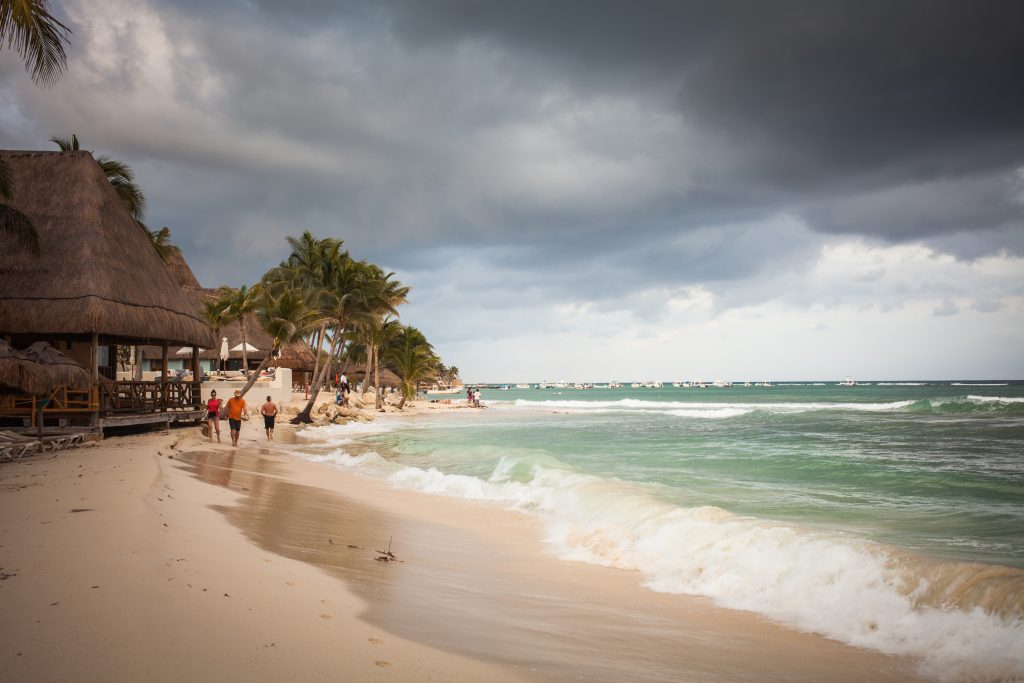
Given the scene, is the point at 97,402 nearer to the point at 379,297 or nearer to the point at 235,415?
the point at 235,415

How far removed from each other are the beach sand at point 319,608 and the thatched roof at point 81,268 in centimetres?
920

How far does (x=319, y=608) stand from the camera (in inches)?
153

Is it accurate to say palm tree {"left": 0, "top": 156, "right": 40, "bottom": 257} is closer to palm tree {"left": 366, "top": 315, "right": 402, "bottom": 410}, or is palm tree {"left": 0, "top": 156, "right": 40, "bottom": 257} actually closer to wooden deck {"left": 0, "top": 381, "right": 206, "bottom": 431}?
wooden deck {"left": 0, "top": 381, "right": 206, "bottom": 431}

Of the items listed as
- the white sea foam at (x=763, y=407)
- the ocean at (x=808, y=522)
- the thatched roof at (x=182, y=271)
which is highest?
the thatched roof at (x=182, y=271)

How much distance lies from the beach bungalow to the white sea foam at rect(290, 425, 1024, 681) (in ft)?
41.7

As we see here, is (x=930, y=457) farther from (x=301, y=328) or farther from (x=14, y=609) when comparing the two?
(x=301, y=328)

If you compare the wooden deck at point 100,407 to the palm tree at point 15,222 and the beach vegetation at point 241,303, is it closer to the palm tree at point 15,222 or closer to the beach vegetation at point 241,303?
the palm tree at point 15,222

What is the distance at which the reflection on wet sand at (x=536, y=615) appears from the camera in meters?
3.72

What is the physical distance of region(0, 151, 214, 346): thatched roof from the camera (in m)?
15.1

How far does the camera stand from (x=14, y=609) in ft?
10.6

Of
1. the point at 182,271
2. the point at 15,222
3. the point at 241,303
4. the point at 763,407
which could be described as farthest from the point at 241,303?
the point at 763,407

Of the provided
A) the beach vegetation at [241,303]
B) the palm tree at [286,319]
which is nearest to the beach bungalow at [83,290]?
the palm tree at [286,319]

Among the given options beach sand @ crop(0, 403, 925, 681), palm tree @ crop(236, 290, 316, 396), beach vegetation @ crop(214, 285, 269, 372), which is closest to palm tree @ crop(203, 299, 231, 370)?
beach vegetation @ crop(214, 285, 269, 372)

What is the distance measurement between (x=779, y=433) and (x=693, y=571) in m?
19.9
